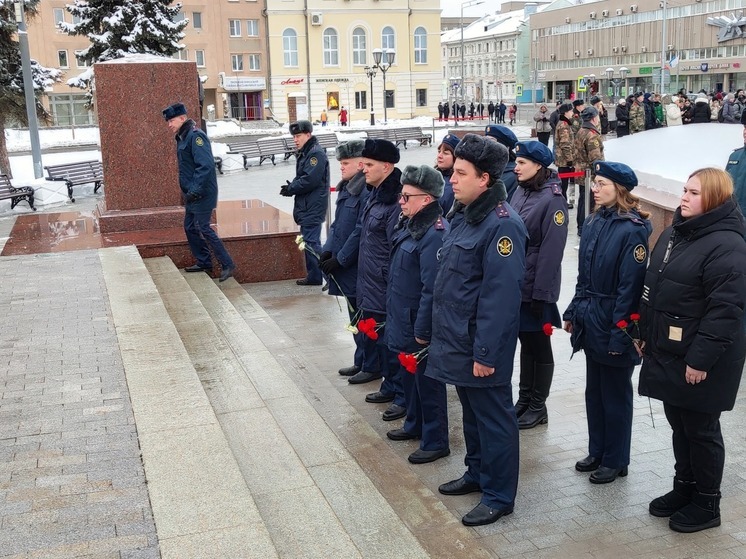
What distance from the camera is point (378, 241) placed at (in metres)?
5.96

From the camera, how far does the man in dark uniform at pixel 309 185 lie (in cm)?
948

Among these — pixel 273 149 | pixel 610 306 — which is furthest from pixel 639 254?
pixel 273 149

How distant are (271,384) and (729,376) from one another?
11.1 feet

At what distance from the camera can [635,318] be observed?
4594mm

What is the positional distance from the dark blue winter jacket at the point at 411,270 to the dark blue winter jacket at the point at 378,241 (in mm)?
609

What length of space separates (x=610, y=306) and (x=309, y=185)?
5393mm

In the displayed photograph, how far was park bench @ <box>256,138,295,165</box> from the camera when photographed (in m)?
28.6

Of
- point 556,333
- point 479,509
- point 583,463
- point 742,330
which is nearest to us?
point 742,330

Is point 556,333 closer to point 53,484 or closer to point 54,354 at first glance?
point 54,354

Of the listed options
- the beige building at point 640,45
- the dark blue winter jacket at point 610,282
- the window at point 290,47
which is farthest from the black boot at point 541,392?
the window at point 290,47

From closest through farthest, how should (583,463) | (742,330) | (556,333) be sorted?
(742,330) < (583,463) < (556,333)

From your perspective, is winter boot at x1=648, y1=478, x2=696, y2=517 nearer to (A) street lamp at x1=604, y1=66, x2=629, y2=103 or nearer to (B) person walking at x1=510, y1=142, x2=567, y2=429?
(B) person walking at x1=510, y1=142, x2=567, y2=429

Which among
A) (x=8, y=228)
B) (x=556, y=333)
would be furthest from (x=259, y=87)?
(x=556, y=333)

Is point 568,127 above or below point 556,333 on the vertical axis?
above
